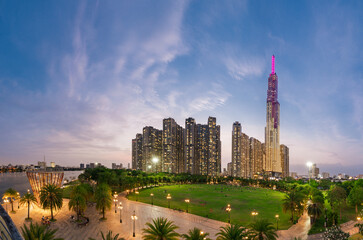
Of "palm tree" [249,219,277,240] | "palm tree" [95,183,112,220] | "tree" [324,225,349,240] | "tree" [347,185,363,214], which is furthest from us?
"tree" [347,185,363,214]

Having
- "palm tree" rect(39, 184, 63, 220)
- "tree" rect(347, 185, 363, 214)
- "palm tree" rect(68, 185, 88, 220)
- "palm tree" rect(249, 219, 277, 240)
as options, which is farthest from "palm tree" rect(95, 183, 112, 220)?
"tree" rect(347, 185, 363, 214)

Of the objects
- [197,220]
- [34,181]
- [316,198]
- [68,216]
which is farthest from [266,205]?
[34,181]

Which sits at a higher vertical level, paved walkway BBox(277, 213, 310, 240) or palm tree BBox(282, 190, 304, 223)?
palm tree BBox(282, 190, 304, 223)

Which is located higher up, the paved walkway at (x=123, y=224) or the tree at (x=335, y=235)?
the tree at (x=335, y=235)

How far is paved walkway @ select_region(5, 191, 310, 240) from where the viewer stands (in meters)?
38.2

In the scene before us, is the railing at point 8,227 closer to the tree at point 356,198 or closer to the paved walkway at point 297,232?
the paved walkway at point 297,232

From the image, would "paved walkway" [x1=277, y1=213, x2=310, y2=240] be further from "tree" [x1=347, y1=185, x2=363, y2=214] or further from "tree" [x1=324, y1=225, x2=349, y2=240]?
"tree" [x1=347, y1=185, x2=363, y2=214]

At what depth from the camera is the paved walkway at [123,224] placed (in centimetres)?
3819

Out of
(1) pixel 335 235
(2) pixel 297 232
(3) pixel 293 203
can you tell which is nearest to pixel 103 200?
(2) pixel 297 232

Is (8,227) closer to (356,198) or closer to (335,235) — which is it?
(335,235)

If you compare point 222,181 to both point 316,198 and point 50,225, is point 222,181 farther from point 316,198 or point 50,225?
point 50,225

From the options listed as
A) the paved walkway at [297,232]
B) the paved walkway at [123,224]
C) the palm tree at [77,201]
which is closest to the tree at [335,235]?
the paved walkway at [297,232]

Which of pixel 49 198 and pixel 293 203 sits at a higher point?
pixel 49 198

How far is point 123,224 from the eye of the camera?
4262 cm
